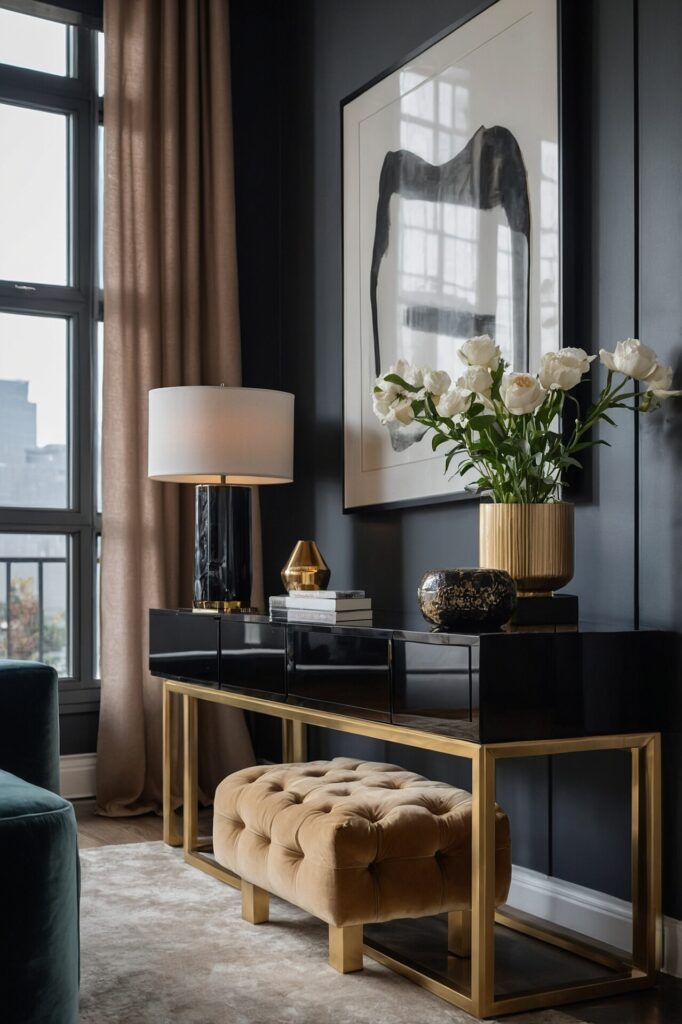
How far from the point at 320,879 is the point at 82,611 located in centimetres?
215

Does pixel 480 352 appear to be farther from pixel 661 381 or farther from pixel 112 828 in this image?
pixel 112 828

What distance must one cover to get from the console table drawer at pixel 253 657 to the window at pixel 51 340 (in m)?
1.17

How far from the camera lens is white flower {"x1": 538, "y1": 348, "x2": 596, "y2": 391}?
245cm

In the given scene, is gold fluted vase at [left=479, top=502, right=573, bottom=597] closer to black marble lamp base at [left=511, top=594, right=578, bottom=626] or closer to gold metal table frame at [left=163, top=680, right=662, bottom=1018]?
black marble lamp base at [left=511, top=594, right=578, bottom=626]

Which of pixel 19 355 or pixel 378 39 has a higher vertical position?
pixel 378 39

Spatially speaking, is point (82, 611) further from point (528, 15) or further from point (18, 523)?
point (528, 15)

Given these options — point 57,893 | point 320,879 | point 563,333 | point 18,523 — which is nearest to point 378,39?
point 563,333

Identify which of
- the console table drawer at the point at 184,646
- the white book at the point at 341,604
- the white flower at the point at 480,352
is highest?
the white flower at the point at 480,352

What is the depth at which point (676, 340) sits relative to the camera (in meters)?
2.46

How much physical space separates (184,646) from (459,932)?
129cm

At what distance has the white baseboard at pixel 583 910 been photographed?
2.43 metres

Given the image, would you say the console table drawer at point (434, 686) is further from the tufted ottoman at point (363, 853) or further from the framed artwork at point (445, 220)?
the framed artwork at point (445, 220)

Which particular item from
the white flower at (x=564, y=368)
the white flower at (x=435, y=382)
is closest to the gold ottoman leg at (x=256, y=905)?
the white flower at (x=435, y=382)

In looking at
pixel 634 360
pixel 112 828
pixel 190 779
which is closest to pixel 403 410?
pixel 634 360
